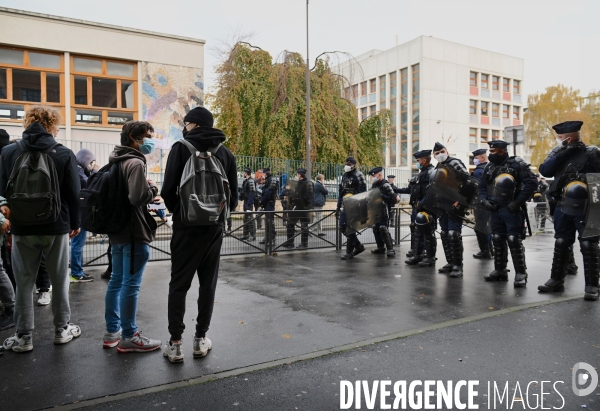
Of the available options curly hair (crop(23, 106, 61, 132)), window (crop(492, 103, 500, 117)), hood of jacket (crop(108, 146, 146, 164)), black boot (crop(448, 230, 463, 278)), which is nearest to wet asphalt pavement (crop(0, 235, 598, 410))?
black boot (crop(448, 230, 463, 278))

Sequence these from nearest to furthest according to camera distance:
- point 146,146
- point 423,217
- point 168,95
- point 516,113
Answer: point 146,146 < point 423,217 < point 168,95 < point 516,113

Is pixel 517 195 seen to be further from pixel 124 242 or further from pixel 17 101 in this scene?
pixel 17 101

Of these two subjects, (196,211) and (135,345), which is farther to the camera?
(135,345)

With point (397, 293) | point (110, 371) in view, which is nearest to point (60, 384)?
point (110, 371)

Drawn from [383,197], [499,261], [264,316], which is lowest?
[264,316]

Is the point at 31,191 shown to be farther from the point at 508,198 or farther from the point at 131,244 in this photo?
the point at 508,198

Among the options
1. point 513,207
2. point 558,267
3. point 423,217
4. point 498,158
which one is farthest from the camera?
point 423,217

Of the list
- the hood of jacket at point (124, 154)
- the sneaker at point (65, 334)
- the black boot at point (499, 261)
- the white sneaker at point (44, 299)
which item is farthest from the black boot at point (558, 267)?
the white sneaker at point (44, 299)

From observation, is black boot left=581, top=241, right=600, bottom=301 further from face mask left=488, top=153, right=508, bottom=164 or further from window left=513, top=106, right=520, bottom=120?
window left=513, top=106, right=520, bottom=120

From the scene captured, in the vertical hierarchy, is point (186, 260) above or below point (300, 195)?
below

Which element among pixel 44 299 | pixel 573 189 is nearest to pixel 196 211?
pixel 44 299

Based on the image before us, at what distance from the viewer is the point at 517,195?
694 centimetres

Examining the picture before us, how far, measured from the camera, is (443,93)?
54.9 metres

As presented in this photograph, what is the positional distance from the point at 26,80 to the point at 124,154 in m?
19.3
